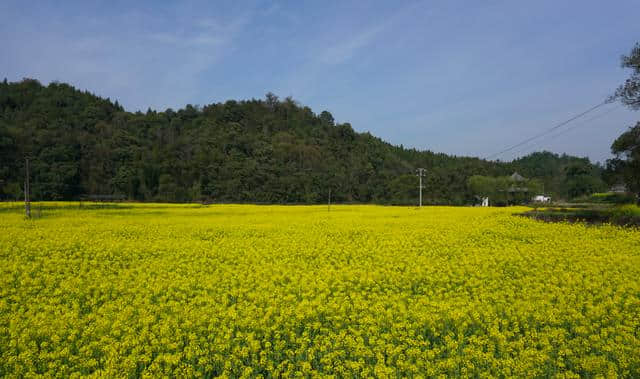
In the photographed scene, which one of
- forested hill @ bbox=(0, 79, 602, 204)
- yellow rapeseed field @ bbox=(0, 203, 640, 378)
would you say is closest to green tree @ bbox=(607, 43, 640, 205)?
yellow rapeseed field @ bbox=(0, 203, 640, 378)

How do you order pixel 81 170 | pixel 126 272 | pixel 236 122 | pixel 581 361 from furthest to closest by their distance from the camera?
1. pixel 236 122
2. pixel 81 170
3. pixel 126 272
4. pixel 581 361

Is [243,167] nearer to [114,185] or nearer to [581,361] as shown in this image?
[114,185]

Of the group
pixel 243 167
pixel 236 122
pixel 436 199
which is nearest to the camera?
pixel 243 167

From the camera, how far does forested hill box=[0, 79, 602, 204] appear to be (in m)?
52.6

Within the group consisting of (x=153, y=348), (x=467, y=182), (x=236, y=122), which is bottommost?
(x=153, y=348)

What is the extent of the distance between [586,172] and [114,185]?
80.0 m

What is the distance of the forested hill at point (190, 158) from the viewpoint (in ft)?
173

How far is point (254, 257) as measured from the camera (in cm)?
1106

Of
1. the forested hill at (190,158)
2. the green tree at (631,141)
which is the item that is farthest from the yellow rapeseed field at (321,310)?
the forested hill at (190,158)

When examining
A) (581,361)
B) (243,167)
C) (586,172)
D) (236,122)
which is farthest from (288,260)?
(586,172)

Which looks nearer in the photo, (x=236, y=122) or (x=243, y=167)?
(x=243, y=167)

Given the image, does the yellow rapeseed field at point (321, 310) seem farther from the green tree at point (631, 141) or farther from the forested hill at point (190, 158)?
the forested hill at point (190, 158)

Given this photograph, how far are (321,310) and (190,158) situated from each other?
207 feet

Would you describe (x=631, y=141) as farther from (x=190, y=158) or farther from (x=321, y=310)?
(x=190, y=158)
